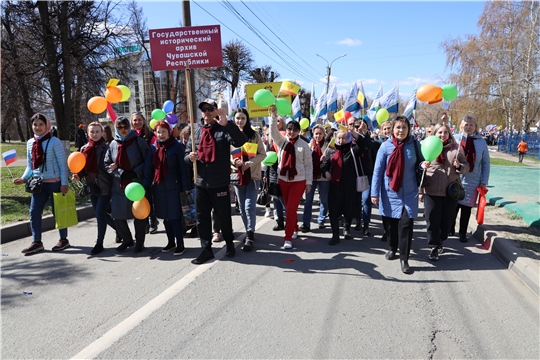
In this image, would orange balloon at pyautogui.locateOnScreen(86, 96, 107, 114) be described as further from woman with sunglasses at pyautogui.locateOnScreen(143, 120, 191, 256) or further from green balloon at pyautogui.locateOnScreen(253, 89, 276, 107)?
green balloon at pyautogui.locateOnScreen(253, 89, 276, 107)

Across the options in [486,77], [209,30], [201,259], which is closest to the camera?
[201,259]

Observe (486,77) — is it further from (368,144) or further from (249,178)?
(249,178)

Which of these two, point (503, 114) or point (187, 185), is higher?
point (503, 114)

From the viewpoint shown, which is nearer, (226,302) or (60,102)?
(226,302)

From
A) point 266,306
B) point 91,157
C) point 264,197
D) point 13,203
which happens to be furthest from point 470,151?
point 13,203

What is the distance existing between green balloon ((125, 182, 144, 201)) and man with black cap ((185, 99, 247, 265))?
0.73 metres

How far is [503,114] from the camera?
31812 mm

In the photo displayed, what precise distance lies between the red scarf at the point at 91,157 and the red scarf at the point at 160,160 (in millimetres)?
883

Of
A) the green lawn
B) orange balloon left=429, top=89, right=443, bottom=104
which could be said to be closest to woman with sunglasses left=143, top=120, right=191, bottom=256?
the green lawn

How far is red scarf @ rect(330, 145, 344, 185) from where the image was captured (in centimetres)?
590

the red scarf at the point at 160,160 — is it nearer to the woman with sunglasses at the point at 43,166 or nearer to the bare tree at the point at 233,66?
the woman with sunglasses at the point at 43,166

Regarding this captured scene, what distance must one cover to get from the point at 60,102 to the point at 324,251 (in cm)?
1067

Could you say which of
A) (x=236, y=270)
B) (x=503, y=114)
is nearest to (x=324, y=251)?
(x=236, y=270)

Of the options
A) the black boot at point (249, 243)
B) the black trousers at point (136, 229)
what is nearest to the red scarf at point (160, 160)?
the black trousers at point (136, 229)
